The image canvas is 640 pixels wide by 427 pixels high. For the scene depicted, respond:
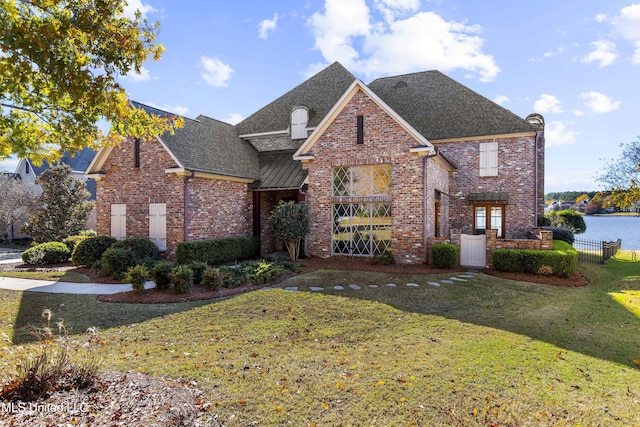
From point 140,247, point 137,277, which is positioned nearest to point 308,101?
point 140,247

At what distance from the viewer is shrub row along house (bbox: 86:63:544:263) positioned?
1421 centimetres

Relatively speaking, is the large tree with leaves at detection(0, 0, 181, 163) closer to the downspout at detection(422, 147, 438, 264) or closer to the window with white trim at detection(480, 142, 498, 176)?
the downspout at detection(422, 147, 438, 264)

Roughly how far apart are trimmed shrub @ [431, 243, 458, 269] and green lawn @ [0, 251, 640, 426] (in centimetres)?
243

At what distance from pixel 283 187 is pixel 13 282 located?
1057 cm

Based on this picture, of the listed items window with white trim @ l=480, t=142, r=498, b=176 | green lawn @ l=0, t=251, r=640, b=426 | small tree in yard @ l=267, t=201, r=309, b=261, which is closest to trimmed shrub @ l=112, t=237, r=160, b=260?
green lawn @ l=0, t=251, r=640, b=426

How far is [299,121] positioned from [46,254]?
14048 mm

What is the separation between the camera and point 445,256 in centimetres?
1305

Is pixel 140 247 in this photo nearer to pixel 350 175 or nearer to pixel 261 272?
pixel 261 272

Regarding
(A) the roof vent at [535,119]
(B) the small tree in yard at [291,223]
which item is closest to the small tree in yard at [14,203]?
(B) the small tree in yard at [291,223]

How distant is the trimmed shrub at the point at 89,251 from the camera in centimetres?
1448

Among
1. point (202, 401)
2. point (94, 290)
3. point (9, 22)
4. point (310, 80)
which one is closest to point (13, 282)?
point (94, 290)

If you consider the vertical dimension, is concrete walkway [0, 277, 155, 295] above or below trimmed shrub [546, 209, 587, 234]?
below

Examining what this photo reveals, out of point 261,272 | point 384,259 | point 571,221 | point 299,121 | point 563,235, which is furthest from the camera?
point 571,221

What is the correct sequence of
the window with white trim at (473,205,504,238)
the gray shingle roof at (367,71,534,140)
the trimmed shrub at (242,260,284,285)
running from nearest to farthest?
the trimmed shrub at (242,260,284,285), the gray shingle roof at (367,71,534,140), the window with white trim at (473,205,504,238)
